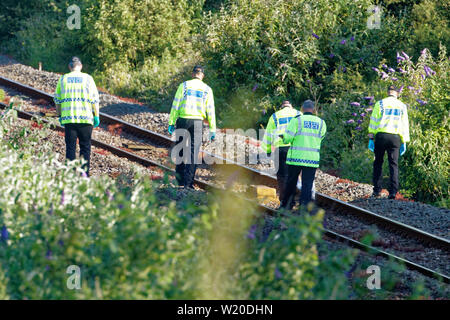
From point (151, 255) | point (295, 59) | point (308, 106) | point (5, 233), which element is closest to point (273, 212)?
point (308, 106)

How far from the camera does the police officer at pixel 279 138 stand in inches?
404

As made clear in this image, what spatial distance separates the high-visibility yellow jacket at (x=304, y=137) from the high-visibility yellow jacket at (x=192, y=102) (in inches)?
59.8

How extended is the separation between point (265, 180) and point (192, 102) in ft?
7.51

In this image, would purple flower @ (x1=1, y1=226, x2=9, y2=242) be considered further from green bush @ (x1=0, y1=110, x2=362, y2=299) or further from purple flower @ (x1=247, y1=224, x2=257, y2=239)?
purple flower @ (x1=247, y1=224, x2=257, y2=239)

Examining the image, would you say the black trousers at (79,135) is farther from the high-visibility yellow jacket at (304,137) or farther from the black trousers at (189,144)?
the high-visibility yellow jacket at (304,137)

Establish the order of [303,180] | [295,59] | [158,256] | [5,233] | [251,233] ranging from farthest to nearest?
[295,59], [303,180], [5,233], [251,233], [158,256]

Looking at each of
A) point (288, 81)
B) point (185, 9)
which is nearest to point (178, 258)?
point (288, 81)

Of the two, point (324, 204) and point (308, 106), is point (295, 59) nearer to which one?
point (324, 204)

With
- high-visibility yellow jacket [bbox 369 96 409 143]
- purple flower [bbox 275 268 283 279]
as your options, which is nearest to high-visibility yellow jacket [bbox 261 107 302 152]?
high-visibility yellow jacket [bbox 369 96 409 143]

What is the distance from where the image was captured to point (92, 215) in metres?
5.67

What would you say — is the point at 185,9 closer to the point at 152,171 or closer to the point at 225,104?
the point at 225,104

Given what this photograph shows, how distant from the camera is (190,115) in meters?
10.4

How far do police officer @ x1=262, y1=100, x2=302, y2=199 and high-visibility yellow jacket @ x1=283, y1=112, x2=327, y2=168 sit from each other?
817 millimetres

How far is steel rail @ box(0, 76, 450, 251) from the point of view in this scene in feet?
30.4
